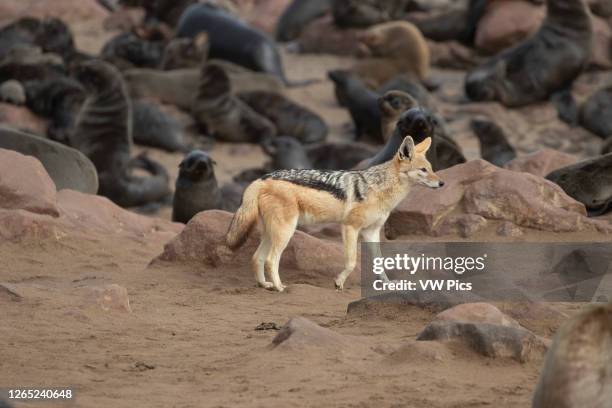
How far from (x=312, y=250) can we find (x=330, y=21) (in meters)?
14.7

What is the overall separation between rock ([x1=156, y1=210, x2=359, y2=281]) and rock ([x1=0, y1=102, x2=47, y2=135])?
8.76 m

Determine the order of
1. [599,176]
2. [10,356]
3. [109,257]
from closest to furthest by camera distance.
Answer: [10,356]
[109,257]
[599,176]

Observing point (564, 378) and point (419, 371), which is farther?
point (419, 371)

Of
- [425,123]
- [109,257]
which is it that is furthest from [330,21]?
[109,257]

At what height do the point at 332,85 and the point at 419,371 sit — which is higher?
the point at 419,371

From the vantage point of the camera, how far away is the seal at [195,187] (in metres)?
12.7

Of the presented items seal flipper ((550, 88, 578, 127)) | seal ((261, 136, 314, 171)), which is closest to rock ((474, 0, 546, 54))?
seal flipper ((550, 88, 578, 127))

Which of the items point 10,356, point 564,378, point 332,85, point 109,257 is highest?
point 564,378

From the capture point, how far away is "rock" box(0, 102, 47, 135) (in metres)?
17.3

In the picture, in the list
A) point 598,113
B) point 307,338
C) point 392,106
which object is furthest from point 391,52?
point 307,338

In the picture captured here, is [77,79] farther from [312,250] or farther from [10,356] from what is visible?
[10,356]

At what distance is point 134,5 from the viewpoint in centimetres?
2502

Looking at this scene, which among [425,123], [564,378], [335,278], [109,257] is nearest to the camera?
[564,378]

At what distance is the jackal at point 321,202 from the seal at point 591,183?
84.9 inches
